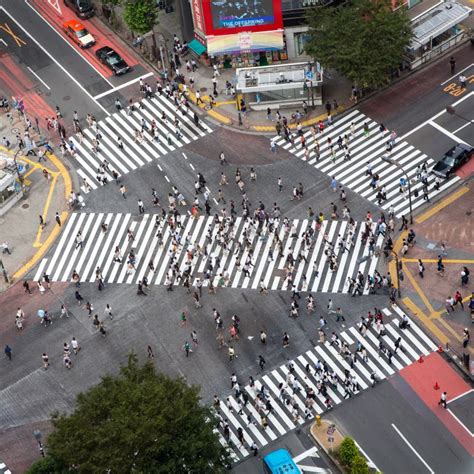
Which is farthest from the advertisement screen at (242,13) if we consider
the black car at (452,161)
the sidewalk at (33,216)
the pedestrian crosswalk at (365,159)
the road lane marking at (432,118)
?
the black car at (452,161)

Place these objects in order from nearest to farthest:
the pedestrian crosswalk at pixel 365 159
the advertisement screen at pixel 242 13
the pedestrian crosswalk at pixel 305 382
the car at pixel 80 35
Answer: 1. the pedestrian crosswalk at pixel 305 382
2. the pedestrian crosswalk at pixel 365 159
3. the advertisement screen at pixel 242 13
4. the car at pixel 80 35

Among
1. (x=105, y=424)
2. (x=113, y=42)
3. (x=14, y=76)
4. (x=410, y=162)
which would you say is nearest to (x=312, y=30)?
(x=410, y=162)

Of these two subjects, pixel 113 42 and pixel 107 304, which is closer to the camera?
pixel 107 304

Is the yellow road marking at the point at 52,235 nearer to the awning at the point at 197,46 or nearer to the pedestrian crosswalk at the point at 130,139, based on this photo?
the pedestrian crosswalk at the point at 130,139

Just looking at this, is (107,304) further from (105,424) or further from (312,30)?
(312,30)

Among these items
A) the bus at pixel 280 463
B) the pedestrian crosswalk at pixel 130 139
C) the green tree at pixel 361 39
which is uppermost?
the pedestrian crosswalk at pixel 130 139

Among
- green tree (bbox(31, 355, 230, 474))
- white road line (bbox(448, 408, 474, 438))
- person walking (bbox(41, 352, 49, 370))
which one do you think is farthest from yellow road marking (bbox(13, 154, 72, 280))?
white road line (bbox(448, 408, 474, 438))
